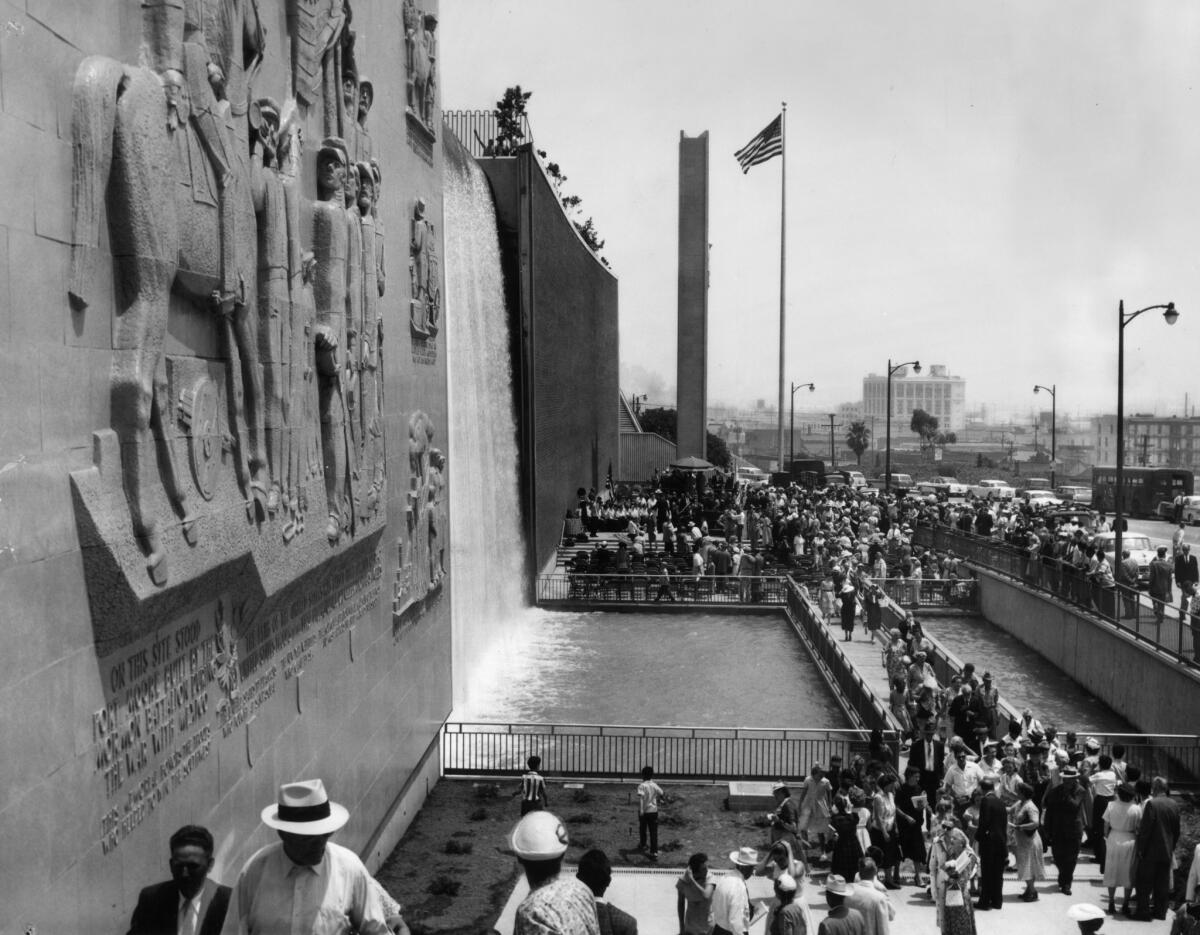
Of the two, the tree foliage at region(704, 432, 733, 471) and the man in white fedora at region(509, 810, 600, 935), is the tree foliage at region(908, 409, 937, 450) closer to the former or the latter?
the tree foliage at region(704, 432, 733, 471)

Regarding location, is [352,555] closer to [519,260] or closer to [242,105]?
[242,105]

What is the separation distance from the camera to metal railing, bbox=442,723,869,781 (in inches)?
650

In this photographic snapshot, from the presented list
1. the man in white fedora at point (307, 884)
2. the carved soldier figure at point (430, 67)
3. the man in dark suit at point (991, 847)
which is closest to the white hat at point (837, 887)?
the man in dark suit at point (991, 847)

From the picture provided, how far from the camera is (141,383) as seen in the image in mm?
6191

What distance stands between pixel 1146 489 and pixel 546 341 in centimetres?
3561

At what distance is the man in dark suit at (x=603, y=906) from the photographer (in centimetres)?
503

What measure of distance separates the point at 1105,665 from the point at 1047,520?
15.3m

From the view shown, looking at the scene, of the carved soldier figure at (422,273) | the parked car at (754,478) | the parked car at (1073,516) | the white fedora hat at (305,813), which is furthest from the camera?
the parked car at (754,478)

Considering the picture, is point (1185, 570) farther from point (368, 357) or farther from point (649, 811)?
point (368, 357)

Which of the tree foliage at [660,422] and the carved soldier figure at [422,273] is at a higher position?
the carved soldier figure at [422,273]

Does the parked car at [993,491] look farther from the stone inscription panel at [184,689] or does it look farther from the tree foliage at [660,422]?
the stone inscription panel at [184,689]

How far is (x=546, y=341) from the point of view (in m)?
33.0

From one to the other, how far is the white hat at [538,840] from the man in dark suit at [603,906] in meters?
1.09

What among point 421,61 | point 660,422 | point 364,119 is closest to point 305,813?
point 364,119
